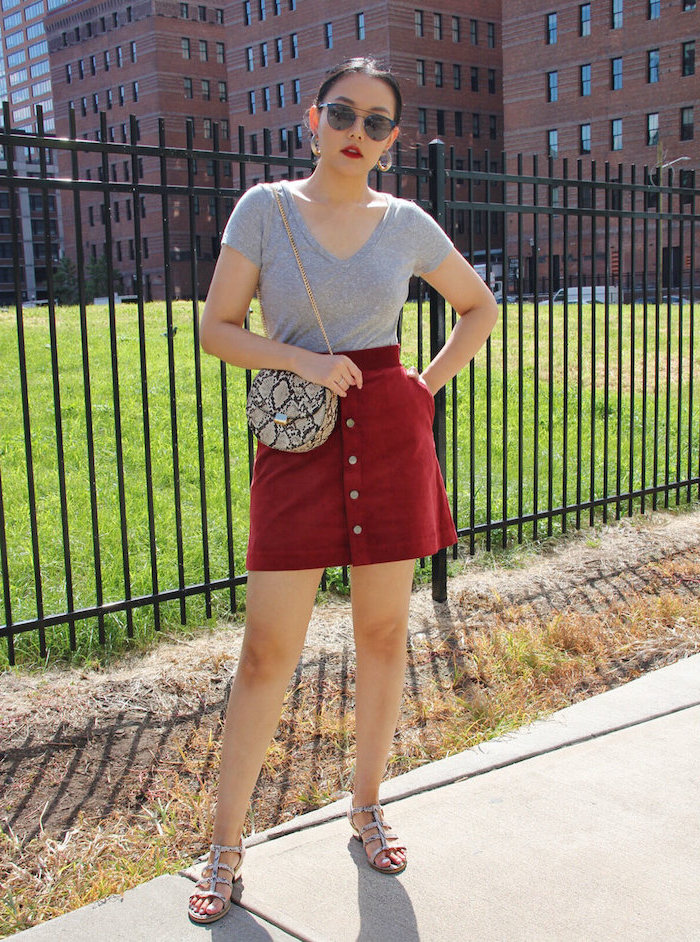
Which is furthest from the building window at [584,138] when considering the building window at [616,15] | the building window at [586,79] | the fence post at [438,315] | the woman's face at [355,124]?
the woman's face at [355,124]

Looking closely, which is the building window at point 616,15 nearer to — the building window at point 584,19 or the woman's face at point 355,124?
the building window at point 584,19

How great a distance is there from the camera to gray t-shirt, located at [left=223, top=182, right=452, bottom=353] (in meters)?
2.38

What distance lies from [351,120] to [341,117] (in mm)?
26

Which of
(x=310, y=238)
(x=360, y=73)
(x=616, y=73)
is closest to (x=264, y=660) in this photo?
(x=310, y=238)

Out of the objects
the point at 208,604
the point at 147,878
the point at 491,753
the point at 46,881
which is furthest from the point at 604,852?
the point at 208,604

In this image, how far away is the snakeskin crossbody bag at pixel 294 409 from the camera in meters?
2.37

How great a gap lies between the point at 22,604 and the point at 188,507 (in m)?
1.82

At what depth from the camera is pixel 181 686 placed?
3.90 metres

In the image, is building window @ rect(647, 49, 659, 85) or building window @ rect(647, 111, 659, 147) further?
building window @ rect(647, 111, 659, 147)

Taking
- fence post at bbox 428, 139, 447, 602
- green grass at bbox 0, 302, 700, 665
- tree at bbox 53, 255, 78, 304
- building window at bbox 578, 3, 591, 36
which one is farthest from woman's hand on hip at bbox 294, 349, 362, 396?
tree at bbox 53, 255, 78, 304

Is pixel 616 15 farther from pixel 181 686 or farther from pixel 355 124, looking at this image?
pixel 355 124

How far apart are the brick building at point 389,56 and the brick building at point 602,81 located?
590cm

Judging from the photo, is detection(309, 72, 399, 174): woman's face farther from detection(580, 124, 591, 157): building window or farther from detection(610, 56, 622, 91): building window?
detection(580, 124, 591, 157): building window

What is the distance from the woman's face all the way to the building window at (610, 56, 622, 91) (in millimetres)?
54368
